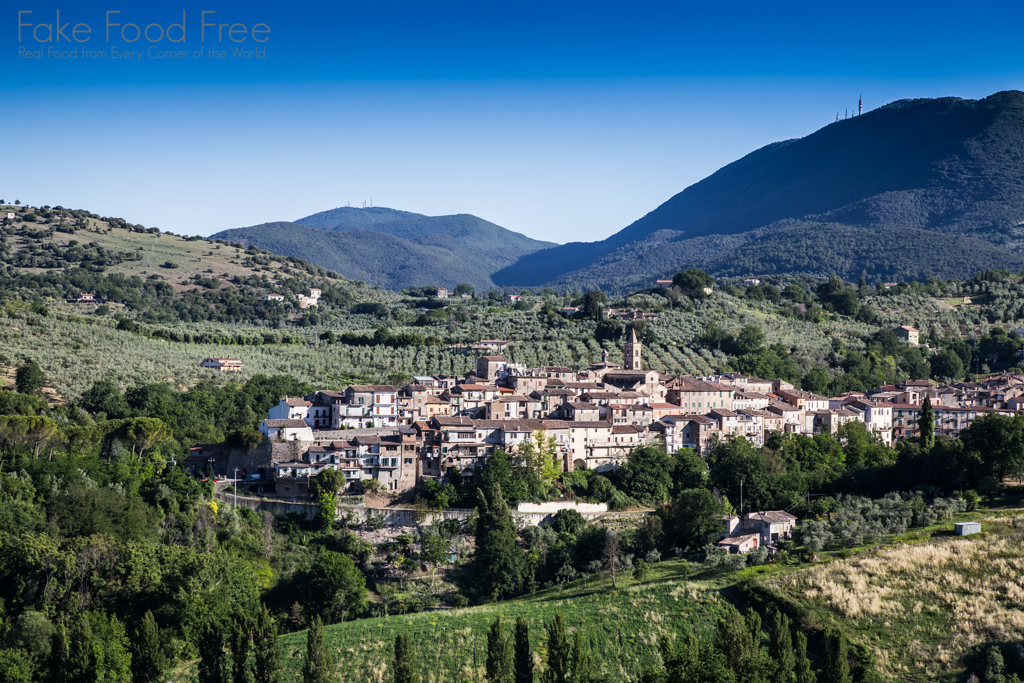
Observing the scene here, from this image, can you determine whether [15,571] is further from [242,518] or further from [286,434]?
[286,434]

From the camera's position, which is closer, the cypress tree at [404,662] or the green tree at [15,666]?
the cypress tree at [404,662]

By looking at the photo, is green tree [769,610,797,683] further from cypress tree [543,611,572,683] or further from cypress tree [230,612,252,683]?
cypress tree [230,612,252,683]

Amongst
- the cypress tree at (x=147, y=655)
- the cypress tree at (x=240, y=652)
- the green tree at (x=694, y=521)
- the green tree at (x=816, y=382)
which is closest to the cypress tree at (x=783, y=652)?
the green tree at (x=694, y=521)

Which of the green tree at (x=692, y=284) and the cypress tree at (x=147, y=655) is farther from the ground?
the green tree at (x=692, y=284)

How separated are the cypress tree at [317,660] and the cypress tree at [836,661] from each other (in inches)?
613

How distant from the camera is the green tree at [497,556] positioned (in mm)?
45375

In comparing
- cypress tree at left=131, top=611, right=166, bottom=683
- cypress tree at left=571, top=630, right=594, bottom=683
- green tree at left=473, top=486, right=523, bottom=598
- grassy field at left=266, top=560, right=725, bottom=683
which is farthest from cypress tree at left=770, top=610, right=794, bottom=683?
cypress tree at left=131, top=611, right=166, bottom=683

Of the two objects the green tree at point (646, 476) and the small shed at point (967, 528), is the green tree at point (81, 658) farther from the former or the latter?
the small shed at point (967, 528)

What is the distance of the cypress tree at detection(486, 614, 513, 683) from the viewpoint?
111ft

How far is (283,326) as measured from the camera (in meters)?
110

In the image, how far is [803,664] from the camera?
34.7 m

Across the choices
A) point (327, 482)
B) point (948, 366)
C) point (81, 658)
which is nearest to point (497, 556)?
point (327, 482)

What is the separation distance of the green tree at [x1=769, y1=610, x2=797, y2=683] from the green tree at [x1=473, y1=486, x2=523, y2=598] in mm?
12920

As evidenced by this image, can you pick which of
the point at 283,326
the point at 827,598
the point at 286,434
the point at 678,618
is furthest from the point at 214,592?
the point at 283,326
